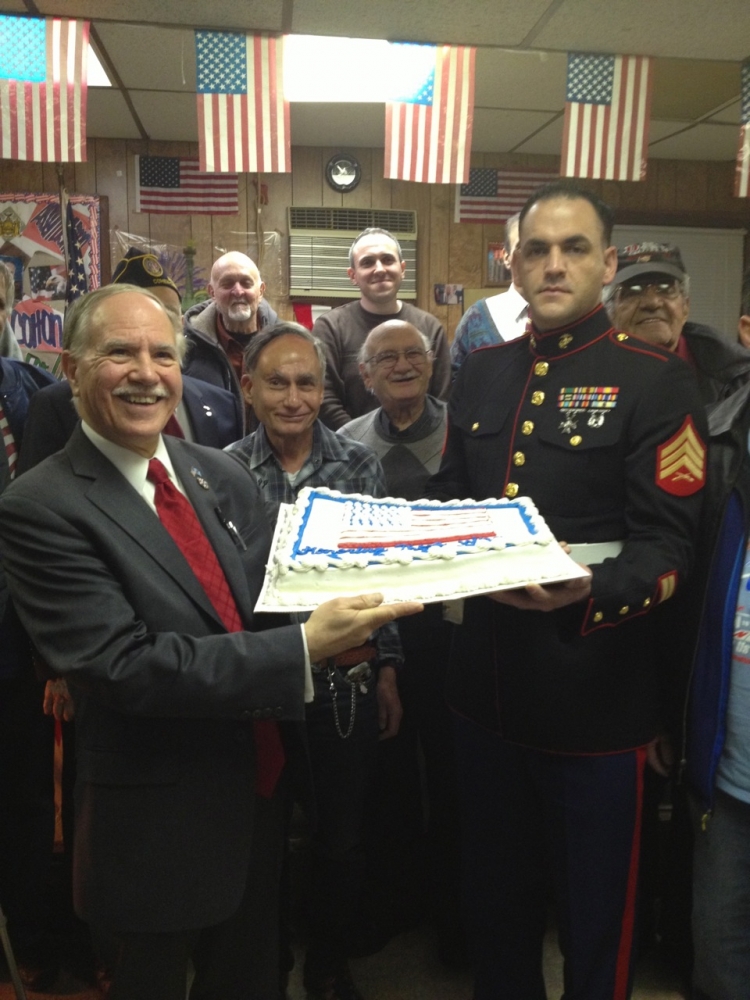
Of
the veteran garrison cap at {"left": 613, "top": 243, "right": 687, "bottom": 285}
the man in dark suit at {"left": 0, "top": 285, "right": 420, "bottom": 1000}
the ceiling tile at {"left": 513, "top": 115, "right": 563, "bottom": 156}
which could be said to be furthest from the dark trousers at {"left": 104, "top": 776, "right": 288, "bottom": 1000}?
the ceiling tile at {"left": 513, "top": 115, "right": 563, "bottom": 156}

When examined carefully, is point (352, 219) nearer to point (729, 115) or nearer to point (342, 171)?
point (342, 171)

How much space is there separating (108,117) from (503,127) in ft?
8.28

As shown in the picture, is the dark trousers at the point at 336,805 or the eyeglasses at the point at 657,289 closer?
the dark trousers at the point at 336,805

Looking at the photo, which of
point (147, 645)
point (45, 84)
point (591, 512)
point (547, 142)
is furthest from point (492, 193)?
point (147, 645)

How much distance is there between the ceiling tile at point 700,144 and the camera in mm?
5074

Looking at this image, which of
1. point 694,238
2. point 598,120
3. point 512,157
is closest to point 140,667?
point 598,120

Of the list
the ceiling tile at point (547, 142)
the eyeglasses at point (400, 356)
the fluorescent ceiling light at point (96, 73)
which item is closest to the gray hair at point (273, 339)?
the eyeglasses at point (400, 356)

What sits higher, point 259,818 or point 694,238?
point 694,238

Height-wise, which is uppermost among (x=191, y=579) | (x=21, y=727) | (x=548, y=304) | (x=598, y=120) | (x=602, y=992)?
(x=598, y=120)

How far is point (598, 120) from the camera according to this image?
3.34 meters

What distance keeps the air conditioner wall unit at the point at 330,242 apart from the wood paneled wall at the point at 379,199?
8cm

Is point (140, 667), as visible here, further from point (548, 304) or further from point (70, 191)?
point (70, 191)

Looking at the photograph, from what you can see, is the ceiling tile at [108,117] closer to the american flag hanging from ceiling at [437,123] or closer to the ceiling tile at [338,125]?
the ceiling tile at [338,125]

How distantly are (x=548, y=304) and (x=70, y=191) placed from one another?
15.2 ft
